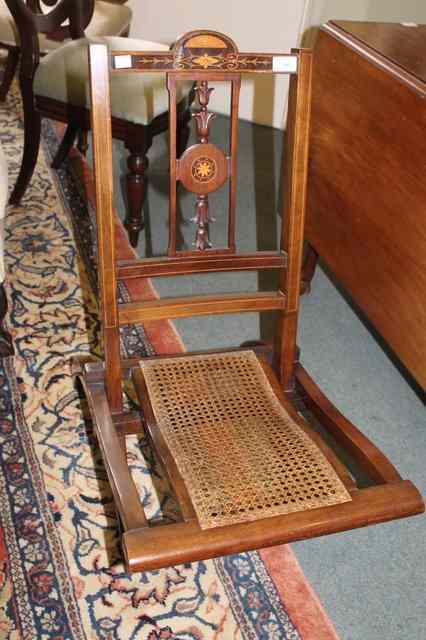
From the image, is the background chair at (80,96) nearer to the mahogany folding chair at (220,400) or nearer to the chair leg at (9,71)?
the chair leg at (9,71)

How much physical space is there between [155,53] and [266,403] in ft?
2.05

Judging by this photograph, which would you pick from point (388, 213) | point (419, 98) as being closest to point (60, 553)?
point (388, 213)

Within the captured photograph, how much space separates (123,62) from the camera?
3.47ft

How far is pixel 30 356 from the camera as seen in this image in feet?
6.28

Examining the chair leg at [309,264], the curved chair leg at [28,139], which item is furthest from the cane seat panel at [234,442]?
the curved chair leg at [28,139]

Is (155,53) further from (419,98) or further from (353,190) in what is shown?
(353,190)

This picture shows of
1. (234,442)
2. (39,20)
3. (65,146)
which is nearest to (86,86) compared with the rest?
(39,20)

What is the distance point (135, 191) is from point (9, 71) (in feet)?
4.88

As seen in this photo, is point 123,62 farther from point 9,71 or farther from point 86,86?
point 9,71

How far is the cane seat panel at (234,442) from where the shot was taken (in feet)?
3.43

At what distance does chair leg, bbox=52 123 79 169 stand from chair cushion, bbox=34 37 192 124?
1.63 feet

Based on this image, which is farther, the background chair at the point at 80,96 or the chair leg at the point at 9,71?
the chair leg at the point at 9,71

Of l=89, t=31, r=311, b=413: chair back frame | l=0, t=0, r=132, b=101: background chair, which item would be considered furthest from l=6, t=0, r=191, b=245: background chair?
l=89, t=31, r=311, b=413: chair back frame

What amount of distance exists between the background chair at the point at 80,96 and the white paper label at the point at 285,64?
1.09 meters
